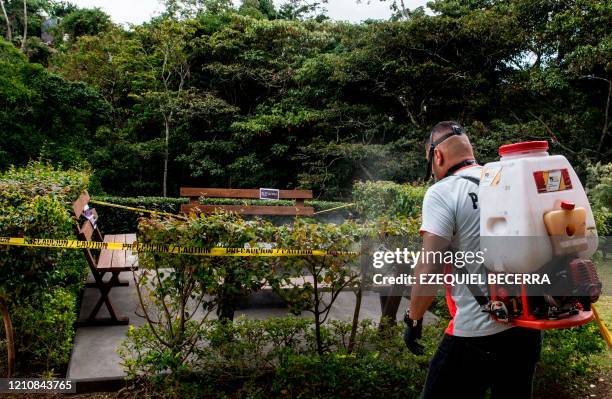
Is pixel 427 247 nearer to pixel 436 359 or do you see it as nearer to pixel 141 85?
pixel 436 359

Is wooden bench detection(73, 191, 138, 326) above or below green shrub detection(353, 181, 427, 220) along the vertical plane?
below

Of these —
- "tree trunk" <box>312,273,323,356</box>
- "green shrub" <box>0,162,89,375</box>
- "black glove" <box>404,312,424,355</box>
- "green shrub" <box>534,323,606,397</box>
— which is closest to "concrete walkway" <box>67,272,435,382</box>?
"green shrub" <box>0,162,89,375</box>

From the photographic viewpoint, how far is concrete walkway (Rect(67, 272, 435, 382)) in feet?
11.8

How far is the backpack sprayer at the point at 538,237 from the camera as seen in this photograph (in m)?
1.61

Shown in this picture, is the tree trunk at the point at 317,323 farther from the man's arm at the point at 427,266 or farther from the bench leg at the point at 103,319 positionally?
the bench leg at the point at 103,319

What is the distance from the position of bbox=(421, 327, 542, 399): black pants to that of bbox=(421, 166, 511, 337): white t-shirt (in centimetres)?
6

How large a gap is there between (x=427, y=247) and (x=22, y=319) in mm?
3389

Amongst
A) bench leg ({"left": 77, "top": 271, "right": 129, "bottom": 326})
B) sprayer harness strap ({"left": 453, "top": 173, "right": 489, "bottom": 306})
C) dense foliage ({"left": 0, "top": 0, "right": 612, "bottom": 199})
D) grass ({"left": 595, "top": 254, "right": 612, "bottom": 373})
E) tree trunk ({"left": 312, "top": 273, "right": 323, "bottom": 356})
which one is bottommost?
grass ({"left": 595, "top": 254, "right": 612, "bottom": 373})

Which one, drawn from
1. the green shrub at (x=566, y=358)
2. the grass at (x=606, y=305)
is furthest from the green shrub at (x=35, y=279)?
the grass at (x=606, y=305)

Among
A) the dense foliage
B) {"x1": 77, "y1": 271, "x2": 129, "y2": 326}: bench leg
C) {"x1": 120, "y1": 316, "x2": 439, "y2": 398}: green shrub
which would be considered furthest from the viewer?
the dense foliage

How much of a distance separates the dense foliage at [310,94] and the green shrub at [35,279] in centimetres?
1280

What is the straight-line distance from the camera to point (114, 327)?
455 centimetres

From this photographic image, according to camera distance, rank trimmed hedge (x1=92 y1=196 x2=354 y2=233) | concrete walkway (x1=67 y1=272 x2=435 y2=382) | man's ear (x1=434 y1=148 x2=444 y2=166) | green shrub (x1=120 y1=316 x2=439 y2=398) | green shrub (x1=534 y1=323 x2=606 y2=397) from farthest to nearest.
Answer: trimmed hedge (x1=92 y1=196 x2=354 y2=233) → concrete walkway (x1=67 y1=272 x2=435 y2=382) → green shrub (x1=534 y1=323 x2=606 y2=397) → green shrub (x1=120 y1=316 x2=439 y2=398) → man's ear (x1=434 y1=148 x2=444 y2=166)

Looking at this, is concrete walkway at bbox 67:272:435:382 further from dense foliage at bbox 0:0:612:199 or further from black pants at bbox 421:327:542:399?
dense foliage at bbox 0:0:612:199
